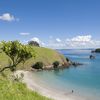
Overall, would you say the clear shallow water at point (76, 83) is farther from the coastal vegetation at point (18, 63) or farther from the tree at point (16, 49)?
the tree at point (16, 49)

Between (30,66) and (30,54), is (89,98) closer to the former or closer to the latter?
(30,54)

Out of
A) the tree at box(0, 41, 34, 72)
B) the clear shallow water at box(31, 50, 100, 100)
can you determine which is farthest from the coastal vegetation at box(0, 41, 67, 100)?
the clear shallow water at box(31, 50, 100, 100)

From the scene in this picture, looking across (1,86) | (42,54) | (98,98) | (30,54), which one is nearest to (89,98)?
(98,98)

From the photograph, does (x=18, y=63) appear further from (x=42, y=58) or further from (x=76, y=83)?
(x=42, y=58)

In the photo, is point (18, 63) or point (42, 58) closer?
point (18, 63)

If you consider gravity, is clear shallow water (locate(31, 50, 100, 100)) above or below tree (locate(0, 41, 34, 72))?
below

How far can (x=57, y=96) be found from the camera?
52.9 meters

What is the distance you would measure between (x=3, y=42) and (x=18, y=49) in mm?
3384

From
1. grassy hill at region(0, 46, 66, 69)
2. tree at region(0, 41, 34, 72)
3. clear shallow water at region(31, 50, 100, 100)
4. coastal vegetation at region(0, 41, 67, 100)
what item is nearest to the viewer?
→ coastal vegetation at region(0, 41, 67, 100)

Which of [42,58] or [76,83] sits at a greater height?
[42,58]

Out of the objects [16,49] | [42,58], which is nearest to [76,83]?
[16,49]

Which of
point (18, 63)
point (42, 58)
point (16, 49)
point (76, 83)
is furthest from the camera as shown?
point (42, 58)

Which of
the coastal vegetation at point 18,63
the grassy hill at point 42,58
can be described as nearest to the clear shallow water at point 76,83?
the coastal vegetation at point 18,63

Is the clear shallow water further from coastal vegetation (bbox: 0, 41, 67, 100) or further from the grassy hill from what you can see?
the grassy hill
